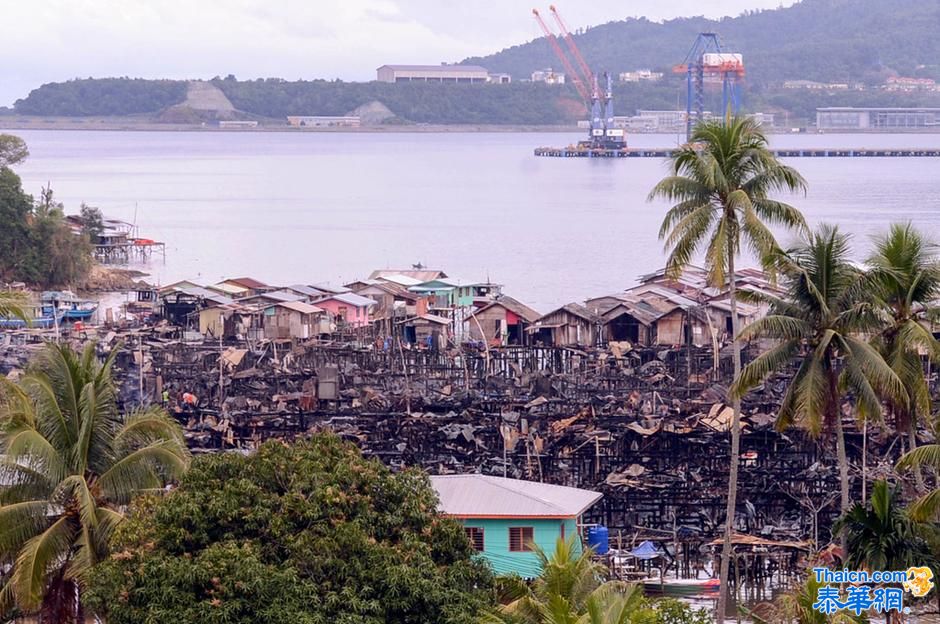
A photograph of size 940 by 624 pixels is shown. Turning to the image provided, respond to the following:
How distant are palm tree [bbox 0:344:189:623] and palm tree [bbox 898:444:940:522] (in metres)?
6.73

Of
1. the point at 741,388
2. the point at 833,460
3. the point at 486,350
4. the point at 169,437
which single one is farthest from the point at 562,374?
the point at 169,437

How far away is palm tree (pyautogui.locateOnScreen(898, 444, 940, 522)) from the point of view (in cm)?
1367

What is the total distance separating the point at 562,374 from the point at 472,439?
24.0 feet

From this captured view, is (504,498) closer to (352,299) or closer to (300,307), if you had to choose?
(300,307)

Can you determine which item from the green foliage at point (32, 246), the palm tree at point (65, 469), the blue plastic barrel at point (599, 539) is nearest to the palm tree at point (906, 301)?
the blue plastic barrel at point (599, 539)

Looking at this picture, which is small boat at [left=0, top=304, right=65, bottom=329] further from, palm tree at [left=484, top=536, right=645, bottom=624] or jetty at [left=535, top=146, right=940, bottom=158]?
jetty at [left=535, top=146, right=940, bottom=158]

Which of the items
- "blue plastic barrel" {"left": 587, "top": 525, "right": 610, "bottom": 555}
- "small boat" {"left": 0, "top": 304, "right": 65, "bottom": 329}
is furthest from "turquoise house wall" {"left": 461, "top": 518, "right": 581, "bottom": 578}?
"small boat" {"left": 0, "top": 304, "right": 65, "bottom": 329}

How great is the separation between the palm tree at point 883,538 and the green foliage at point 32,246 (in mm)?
44731

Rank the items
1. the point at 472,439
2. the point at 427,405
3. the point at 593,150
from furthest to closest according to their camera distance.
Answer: the point at 593,150 < the point at 427,405 < the point at 472,439

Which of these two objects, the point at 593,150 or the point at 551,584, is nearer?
the point at 551,584

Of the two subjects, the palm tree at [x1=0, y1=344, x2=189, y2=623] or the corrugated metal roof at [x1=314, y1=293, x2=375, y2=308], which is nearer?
the palm tree at [x1=0, y1=344, x2=189, y2=623]

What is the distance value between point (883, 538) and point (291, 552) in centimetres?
540

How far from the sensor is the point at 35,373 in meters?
14.8

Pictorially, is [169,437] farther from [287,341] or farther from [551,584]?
[287,341]
